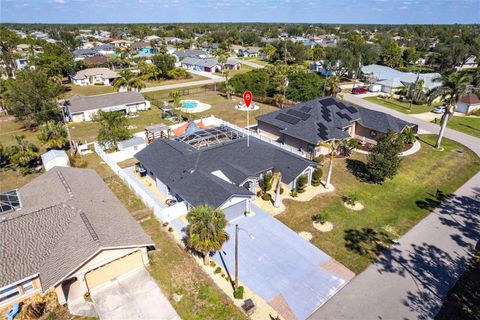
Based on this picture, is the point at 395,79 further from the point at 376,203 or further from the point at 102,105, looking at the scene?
the point at 102,105

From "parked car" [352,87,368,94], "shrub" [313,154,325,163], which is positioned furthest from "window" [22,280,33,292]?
"parked car" [352,87,368,94]

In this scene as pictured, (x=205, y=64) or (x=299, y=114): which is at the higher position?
(x=299, y=114)

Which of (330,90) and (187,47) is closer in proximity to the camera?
(330,90)

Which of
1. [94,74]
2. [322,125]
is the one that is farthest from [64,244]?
[94,74]

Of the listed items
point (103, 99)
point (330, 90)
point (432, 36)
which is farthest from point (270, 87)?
point (432, 36)

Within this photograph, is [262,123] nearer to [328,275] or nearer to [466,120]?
[328,275]

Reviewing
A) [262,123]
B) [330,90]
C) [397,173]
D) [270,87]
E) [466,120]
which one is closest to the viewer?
[397,173]
